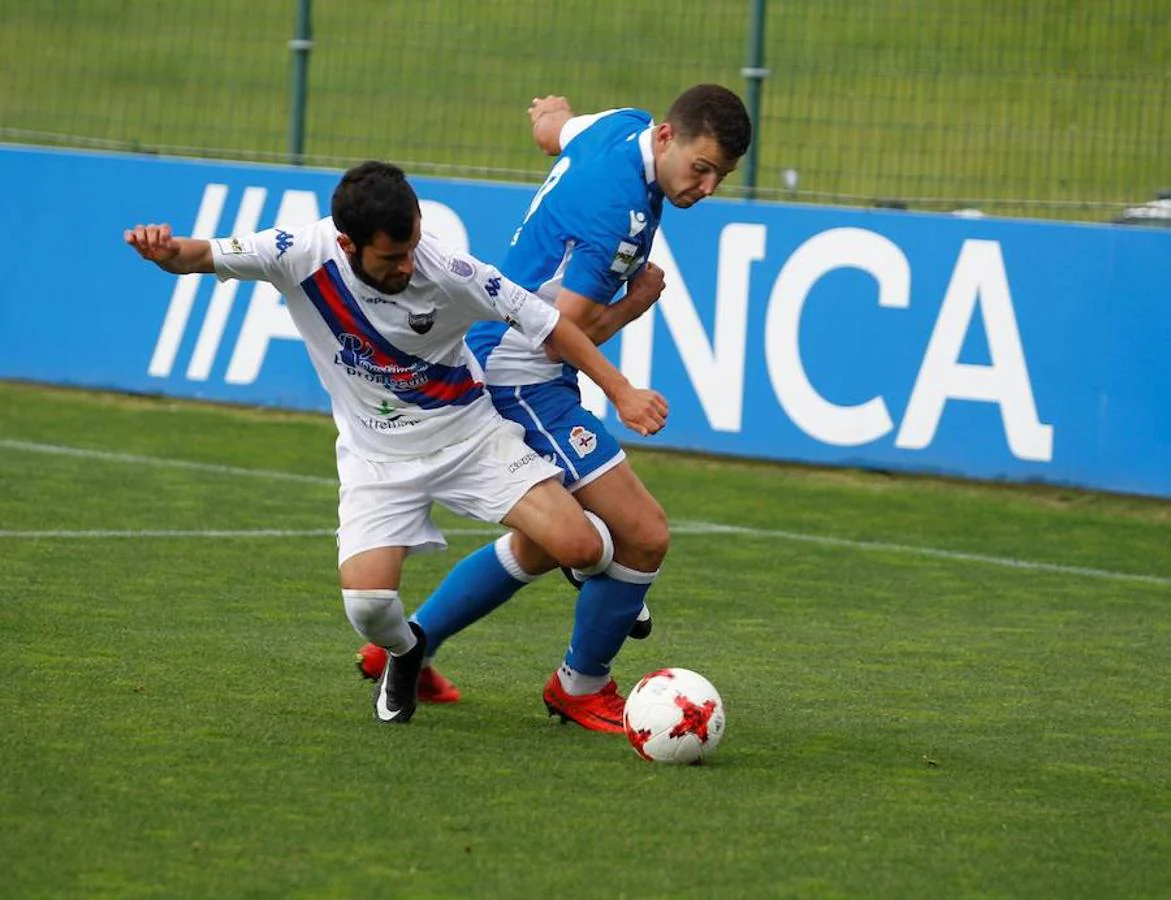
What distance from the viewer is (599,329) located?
19.4ft

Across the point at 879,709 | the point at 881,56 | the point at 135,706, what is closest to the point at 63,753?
the point at 135,706

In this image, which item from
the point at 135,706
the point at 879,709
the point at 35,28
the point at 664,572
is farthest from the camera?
the point at 35,28

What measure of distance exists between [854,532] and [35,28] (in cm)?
792

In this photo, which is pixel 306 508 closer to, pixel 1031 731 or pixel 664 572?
pixel 664 572

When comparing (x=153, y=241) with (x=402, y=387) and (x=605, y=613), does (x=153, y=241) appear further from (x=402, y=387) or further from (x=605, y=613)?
(x=605, y=613)

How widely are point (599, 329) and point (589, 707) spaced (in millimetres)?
985

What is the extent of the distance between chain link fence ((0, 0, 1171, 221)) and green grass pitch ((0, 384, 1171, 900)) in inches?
81.3

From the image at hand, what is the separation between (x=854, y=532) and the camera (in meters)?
9.70

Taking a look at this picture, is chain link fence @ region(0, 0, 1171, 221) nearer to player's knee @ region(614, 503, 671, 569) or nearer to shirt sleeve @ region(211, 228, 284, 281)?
player's knee @ region(614, 503, 671, 569)

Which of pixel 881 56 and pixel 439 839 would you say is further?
pixel 881 56

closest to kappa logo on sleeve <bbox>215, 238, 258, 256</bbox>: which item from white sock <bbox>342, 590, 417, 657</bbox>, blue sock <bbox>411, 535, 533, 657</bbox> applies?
white sock <bbox>342, 590, 417, 657</bbox>

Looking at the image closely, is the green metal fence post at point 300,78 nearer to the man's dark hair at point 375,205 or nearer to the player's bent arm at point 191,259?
the player's bent arm at point 191,259

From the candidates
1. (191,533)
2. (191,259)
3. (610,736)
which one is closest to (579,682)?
(610,736)

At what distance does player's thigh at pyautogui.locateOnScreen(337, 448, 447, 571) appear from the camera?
5777mm
